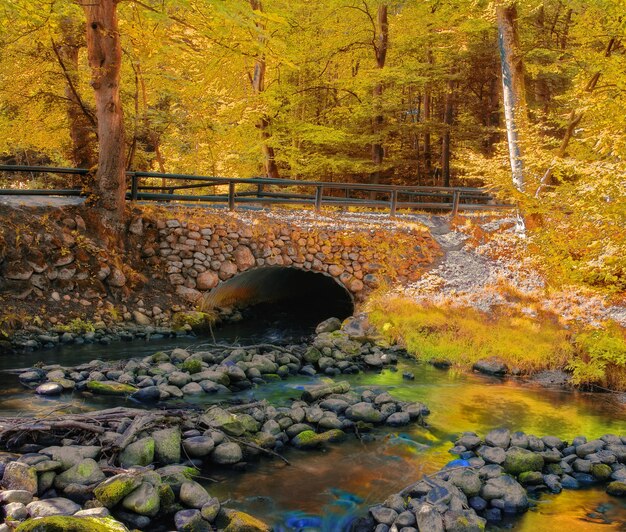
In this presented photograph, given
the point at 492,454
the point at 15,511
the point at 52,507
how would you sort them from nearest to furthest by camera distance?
1. the point at 15,511
2. the point at 52,507
3. the point at 492,454

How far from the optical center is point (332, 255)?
570 inches

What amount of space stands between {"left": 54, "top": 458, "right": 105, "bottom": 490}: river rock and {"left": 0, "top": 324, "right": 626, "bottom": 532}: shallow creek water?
1.11 meters

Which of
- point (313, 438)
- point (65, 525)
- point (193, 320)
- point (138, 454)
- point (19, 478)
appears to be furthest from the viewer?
point (193, 320)

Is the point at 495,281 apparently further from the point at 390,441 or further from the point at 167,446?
the point at 167,446

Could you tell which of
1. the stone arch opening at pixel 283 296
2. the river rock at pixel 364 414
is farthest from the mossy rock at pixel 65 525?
the stone arch opening at pixel 283 296

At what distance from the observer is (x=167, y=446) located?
20.1ft

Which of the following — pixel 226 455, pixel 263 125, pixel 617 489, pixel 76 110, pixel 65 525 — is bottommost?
pixel 617 489

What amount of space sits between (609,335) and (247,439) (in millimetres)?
6826

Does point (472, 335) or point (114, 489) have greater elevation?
point (114, 489)

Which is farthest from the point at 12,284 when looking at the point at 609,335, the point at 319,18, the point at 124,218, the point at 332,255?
the point at 319,18

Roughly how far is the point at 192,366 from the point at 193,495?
13.6 feet

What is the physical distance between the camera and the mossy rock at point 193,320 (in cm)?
1244

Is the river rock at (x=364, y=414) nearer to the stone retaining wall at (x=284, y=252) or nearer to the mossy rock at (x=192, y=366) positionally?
the mossy rock at (x=192, y=366)

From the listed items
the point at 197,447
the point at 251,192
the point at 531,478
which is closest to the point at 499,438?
the point at 531,478
